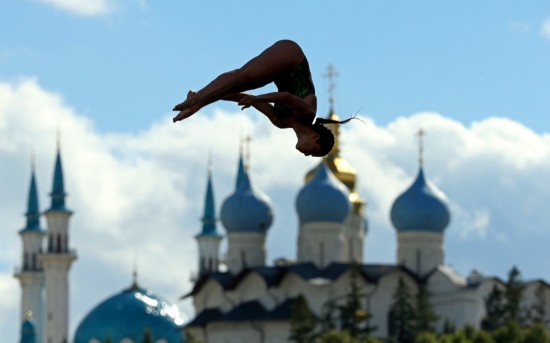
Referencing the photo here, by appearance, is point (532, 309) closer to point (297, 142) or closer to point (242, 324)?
point (242, 324)

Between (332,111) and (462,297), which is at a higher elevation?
(332,111)

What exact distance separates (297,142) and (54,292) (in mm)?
111392

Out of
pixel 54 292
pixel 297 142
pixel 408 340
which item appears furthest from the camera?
pixel 54 292

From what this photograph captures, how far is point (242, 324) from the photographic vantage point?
334ft

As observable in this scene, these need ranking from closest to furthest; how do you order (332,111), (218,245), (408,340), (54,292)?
1. (408,340)
2. (332,111)
3. (54,292)
4. (218,245)

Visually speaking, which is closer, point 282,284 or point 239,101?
point 239,101

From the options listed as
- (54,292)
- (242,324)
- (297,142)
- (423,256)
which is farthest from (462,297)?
A: (297,142)

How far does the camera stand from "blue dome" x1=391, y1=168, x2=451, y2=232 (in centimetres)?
10025

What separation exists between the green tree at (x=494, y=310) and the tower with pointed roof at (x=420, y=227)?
413 centimetres

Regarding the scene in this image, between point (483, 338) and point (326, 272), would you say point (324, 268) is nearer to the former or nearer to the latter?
point (326, 272)

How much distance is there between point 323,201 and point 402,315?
8045 millimetres

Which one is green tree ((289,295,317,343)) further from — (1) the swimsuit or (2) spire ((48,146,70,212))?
(1) the swimsuit

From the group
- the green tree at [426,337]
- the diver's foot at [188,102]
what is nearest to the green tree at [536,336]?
the green tree at [426,337]

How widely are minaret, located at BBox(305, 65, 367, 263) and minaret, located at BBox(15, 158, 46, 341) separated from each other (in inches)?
909
